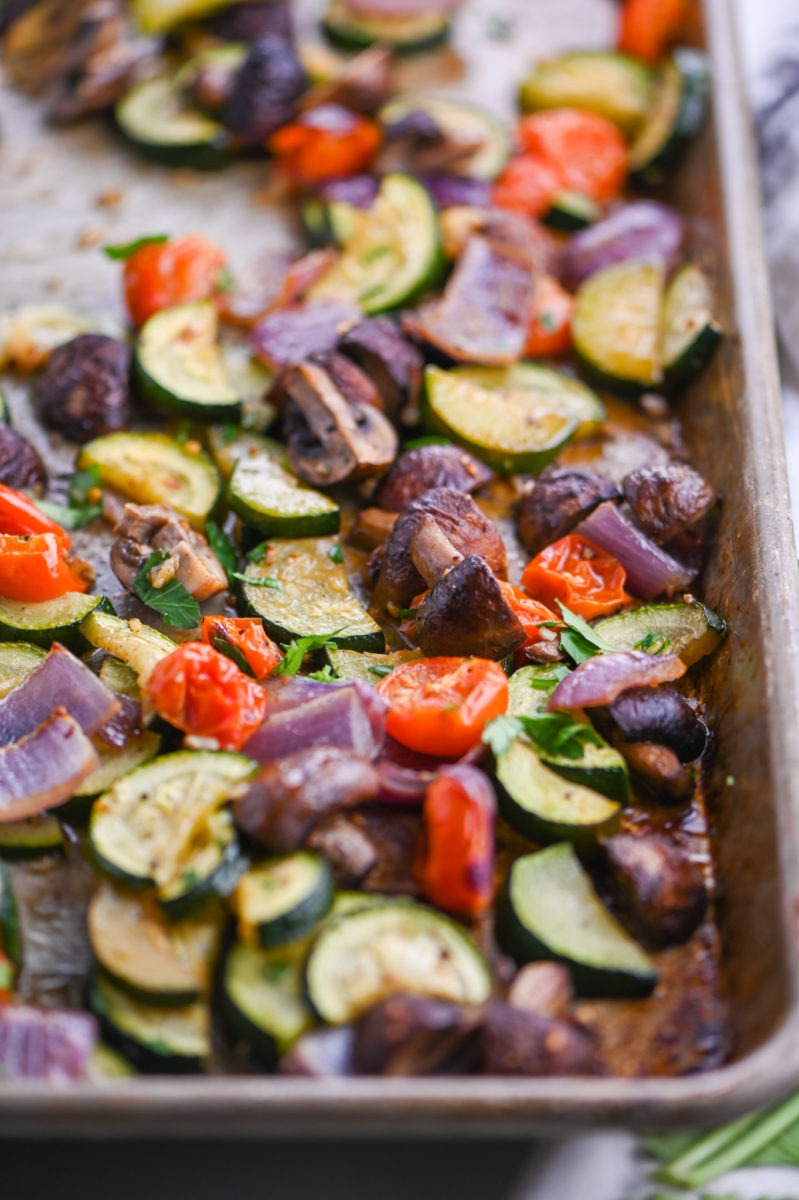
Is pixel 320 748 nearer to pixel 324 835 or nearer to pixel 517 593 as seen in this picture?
pixel 324 835

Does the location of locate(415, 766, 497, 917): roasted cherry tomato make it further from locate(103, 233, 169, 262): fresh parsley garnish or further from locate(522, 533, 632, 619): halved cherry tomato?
locate(103, 233, 169, 262): fresh parsley garnish

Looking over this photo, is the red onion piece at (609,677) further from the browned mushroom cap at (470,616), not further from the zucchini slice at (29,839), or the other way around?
the zucchini slice at (29,839)

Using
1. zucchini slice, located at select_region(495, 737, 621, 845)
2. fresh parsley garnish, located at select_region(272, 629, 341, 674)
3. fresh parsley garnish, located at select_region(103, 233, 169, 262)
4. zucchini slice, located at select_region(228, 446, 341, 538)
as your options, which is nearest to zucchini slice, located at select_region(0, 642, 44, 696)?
fresh parsley garnish, located at select_region(272, 629, 341, 674)

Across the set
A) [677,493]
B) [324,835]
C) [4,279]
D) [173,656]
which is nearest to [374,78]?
[4,279]

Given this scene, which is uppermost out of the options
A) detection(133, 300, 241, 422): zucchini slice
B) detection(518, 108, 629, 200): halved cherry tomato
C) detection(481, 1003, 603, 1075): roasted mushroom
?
detection(518, 108, 629, 200): halved cherry tomato

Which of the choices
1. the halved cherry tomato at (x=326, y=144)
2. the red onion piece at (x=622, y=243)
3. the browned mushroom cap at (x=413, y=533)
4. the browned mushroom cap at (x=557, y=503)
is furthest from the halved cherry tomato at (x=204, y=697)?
the halved cherry tomato at (x=326, y=144)

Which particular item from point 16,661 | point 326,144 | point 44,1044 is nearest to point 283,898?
point 44,1044
